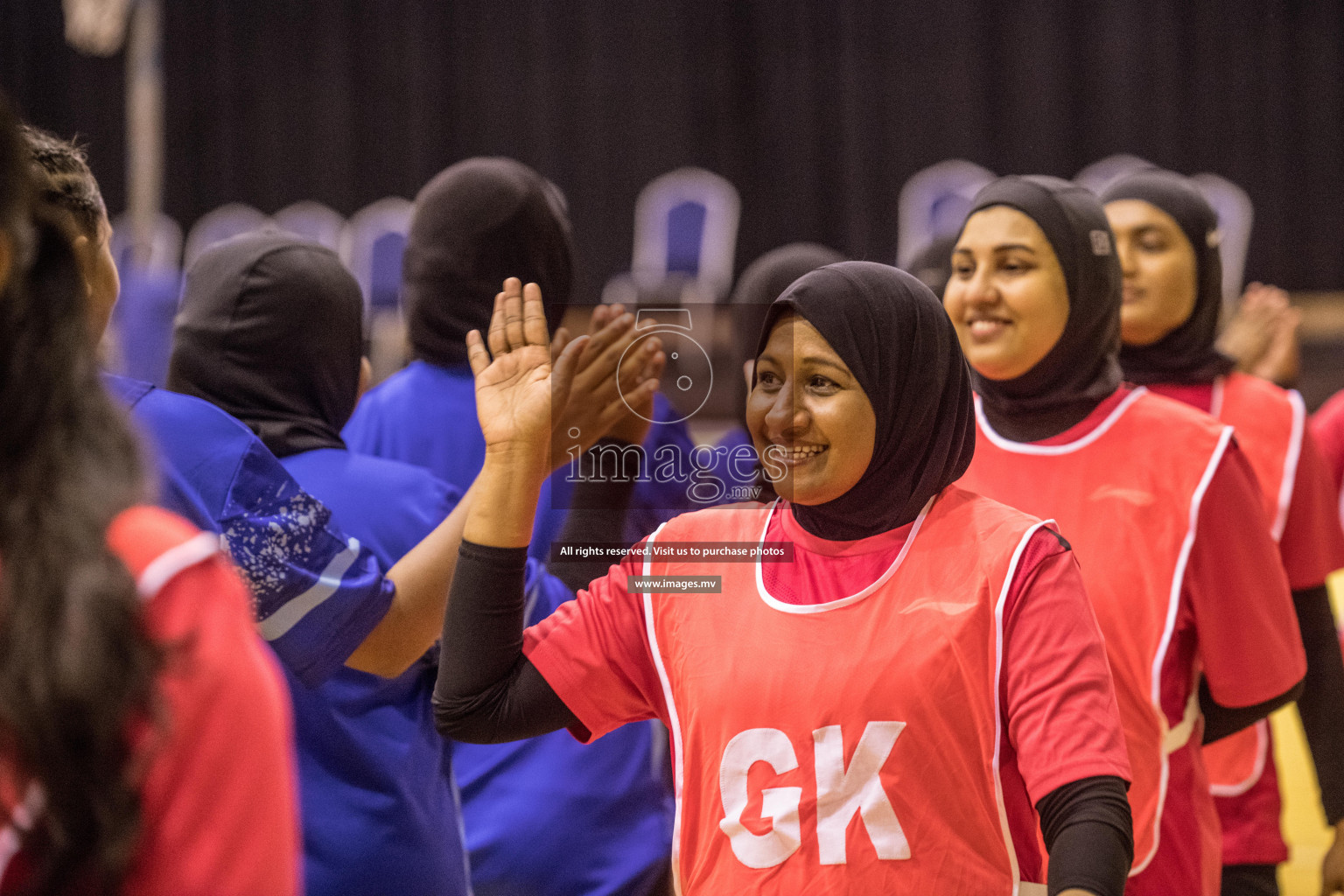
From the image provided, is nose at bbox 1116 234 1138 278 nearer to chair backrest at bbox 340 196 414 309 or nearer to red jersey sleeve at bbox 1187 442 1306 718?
red jersey sleeve at bbox 1187 442 1306 718

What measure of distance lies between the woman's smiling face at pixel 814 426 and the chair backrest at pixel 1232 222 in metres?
5.81

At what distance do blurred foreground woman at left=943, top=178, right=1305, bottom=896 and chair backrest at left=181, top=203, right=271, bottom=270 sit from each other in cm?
728

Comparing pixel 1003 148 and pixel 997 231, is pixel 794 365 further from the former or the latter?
pixel 1003 148

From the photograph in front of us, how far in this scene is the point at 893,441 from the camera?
1.16m

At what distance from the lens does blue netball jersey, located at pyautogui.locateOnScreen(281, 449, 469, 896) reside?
1.31 meters

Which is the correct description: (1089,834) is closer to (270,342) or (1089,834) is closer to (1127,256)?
(270,342)

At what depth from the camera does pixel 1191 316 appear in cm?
204

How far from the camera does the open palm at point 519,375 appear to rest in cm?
116

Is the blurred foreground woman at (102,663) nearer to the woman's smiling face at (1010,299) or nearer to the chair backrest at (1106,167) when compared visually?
the woman's smiling face at (1010,299)

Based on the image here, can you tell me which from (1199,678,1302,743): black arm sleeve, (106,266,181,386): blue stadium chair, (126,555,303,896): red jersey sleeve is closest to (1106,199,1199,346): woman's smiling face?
(1199,678,1302,743): black arm sleeve

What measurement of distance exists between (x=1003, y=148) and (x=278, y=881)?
282 inches

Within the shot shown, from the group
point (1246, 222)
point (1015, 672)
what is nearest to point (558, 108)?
point (1246, 222)

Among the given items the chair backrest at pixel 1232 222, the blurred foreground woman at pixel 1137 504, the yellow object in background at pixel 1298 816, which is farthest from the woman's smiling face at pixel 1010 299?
the chair backrest at pixel 1232 222

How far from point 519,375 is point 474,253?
738mm
